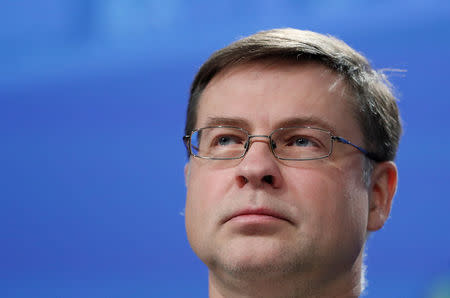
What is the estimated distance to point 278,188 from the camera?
1823 millimetres

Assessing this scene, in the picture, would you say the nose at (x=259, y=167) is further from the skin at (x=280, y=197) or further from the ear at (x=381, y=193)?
the ear at (x=381, y=193)

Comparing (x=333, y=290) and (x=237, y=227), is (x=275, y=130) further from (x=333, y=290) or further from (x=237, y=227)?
(x=333, y=290)

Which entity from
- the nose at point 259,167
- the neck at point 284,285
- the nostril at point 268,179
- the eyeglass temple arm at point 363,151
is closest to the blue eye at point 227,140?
the nose at point 259,167

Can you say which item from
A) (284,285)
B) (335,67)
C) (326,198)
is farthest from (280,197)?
(335,67)

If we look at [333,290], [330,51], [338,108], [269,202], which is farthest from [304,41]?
[333,290]

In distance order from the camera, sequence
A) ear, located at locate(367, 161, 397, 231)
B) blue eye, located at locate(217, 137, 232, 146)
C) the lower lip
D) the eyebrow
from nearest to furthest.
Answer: the lower lip < the eyebrow < blue eye, located at locate(217, 137, 232, 146) < ear, located at locate(367, 161, 397, 231)

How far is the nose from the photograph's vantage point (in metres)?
1.80

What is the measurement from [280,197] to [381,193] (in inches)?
21.6

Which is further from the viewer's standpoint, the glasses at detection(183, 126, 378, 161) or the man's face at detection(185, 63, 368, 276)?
→ the glasses at detection(183, 126, 378, 161)

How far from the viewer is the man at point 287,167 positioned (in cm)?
181

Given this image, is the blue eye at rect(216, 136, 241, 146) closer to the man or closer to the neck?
the man

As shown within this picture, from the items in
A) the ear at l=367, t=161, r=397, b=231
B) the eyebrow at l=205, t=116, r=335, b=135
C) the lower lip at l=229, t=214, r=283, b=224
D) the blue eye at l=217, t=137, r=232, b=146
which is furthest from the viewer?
the ear at l=367, t=161, r=397, b=231

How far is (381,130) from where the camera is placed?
215 centimetres

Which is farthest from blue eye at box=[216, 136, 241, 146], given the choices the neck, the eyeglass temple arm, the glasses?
the neck
